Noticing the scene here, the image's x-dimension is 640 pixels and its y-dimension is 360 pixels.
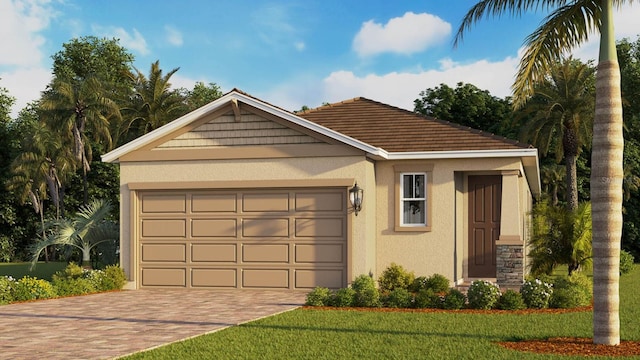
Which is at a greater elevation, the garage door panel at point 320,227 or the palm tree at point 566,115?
the palm tree at point 566,115

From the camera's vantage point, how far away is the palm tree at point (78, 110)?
4125 cm

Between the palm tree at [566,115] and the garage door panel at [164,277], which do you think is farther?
the palm tree at [566,115]

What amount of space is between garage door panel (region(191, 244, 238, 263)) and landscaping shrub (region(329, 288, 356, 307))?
15.0ft

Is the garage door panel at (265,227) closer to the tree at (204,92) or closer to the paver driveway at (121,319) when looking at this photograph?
the paver driveway at (121,319)

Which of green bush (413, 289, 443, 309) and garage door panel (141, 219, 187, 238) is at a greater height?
garage door panel (141, 219, 187, 238)

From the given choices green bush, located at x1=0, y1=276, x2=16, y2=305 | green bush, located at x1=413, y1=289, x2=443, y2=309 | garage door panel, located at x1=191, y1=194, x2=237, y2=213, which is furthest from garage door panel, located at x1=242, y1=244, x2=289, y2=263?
green bush, located at x1=0, y1=276, x2=16, y2=305

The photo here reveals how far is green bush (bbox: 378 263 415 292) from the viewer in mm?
18172

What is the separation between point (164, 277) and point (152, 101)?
22.8 metres

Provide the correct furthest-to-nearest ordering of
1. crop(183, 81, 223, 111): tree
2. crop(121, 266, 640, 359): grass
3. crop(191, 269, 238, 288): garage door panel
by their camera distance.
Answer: crop(183, 81, 223, 111): tree → crop(191, 269, 238, 288): garage door panel → crop(121, 266, 640, 359): grass

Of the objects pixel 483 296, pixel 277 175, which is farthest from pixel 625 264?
pixel 483 296

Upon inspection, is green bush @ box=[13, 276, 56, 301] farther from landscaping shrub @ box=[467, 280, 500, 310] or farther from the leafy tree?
the leafy tree

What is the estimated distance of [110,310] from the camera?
14.8 metres

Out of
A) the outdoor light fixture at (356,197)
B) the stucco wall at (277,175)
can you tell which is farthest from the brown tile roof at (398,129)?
the outdoor light fixture at (356,197)

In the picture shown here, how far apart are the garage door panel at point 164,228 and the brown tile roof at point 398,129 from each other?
4.98m
